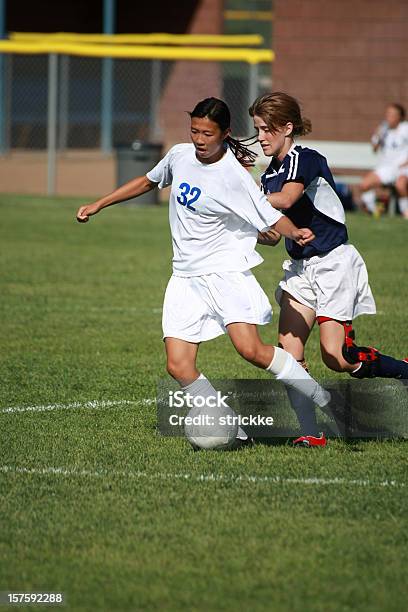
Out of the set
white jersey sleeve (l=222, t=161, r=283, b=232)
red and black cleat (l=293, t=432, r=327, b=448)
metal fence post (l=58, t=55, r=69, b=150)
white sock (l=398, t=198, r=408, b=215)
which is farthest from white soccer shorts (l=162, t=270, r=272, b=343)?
metal fence post (l=58, t=55, r=69, b=150)

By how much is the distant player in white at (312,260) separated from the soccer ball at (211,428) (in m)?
0.44

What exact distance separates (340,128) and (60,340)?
45.9ft

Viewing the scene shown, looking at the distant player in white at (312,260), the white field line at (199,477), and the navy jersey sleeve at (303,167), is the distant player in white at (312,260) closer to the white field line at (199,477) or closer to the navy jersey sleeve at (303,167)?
the navy jersey sleeve at (303,167)

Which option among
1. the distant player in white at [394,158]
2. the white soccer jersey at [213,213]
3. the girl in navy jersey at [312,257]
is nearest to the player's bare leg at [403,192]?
the distant player in white at [394,158]

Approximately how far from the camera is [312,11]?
2175 cm

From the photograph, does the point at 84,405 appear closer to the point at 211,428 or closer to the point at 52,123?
the point at 211,428

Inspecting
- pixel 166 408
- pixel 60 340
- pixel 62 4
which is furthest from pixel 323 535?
pixel 62 4

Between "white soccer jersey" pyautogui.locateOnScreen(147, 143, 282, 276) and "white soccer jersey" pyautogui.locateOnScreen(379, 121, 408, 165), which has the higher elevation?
"white soccer jersey" pyautogui.locateOnScreen(147, 143, 282, 276)

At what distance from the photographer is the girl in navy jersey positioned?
5762mm

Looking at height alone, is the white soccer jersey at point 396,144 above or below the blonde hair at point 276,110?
below

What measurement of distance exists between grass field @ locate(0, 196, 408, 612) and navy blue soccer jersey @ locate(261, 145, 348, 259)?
107cm

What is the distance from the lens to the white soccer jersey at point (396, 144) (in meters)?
19.1

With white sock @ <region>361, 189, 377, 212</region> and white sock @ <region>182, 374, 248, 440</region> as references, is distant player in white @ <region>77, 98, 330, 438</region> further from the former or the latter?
white sock @ <region>361, 189, 377, 212</region>

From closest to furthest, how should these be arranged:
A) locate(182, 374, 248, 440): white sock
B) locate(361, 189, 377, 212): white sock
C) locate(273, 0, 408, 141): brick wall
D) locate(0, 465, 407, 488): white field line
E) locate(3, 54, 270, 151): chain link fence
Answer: locate(0, 465, 407, 488): white field line → locate(182, 374, 248, 440): white sock → locate(361, 189, 377, 212): white sock → locate(273, 0, 408, 141): brick wall → locate(3, 54, 270, 151): chain link fence
